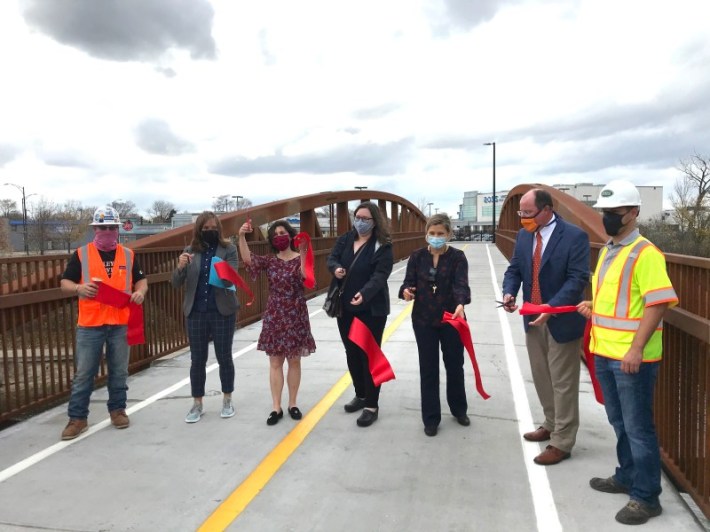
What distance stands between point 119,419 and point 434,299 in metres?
2.76

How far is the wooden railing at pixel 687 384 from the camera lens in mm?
2939

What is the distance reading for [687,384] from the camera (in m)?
3.22

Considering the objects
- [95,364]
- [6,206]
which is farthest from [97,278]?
[6,206]

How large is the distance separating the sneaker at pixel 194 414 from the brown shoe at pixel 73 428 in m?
0.79

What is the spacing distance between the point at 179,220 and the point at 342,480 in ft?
281

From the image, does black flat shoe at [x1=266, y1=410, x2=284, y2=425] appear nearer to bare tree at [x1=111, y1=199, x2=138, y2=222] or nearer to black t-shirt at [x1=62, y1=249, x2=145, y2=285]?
black t-shirt at [x1=62, y1=249, x2=145, y2=285]

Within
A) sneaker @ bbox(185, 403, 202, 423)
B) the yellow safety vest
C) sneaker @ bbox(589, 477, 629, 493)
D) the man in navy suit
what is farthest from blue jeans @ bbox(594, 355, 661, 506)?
sneaker @ bbox(185, 403, 202, 423)

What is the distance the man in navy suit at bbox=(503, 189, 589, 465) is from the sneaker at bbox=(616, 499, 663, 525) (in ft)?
2.34

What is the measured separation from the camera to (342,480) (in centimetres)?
346

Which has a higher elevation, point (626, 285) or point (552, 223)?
point (552, 223)

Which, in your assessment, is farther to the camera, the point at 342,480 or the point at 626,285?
the point at 342,480

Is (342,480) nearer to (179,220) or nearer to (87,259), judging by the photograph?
(87,259)

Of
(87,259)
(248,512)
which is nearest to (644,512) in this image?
(248,512)

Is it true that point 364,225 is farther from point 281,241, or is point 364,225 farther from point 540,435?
point 540,435
